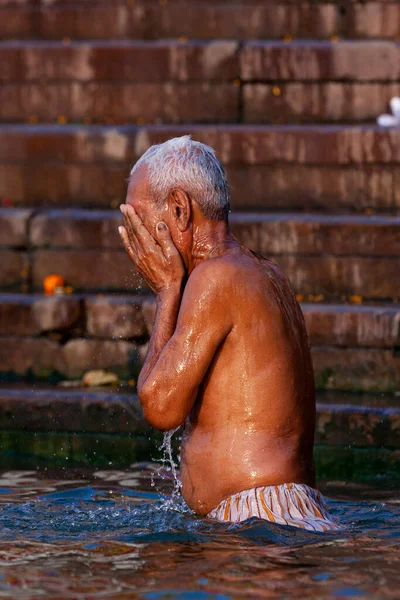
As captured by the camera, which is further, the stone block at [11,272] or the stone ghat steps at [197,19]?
the stone ghat steps at [197,19]

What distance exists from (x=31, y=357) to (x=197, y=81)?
2.88 metres

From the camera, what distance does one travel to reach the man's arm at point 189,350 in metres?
4.05

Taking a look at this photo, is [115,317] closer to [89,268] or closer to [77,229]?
Answer: [89,268]

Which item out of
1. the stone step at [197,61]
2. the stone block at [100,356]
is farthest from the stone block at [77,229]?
the stone step at [197,61]

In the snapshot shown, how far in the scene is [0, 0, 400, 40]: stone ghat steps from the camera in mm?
9680

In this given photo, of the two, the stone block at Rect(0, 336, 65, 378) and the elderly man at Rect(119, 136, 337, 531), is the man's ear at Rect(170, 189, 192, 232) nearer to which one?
the elderly man at Rect(119, 136, 337, 531)

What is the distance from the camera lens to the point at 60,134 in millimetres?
9320

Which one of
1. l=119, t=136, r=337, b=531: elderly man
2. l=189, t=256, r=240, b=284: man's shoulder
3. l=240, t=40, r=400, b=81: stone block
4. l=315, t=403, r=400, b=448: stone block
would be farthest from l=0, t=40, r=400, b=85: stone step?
l=189, t=256, r=240, b=284: man's shoulder

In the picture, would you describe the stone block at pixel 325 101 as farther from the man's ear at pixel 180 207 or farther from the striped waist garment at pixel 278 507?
the striped waist garment at pixel 278 507

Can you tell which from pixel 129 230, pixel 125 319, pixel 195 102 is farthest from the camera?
pixel 195 102

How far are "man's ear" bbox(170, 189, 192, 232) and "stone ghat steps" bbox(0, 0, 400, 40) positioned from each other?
5884 mm

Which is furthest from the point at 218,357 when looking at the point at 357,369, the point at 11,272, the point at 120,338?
the point at 11,272

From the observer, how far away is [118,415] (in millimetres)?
7082

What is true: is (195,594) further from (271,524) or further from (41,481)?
(41,481)
